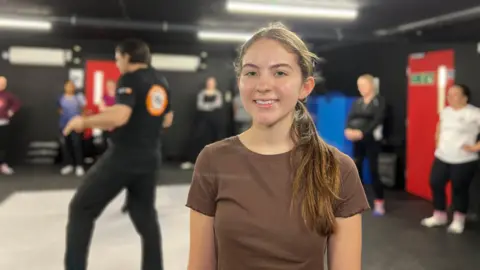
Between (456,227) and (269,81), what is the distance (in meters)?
4.00

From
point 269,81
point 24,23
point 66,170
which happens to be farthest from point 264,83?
point 66,170

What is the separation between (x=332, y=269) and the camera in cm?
114

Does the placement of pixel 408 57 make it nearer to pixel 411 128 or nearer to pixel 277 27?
pixel 411 128

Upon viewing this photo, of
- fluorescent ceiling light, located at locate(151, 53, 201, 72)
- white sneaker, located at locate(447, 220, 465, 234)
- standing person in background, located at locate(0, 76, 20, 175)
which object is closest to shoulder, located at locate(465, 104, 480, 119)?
white sneaker, located at locate(447, 220, 465, 234)

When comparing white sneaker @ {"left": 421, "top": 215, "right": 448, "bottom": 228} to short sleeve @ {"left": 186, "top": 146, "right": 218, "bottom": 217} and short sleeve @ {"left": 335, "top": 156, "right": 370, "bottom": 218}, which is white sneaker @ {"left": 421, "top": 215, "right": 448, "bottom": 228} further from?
short sleeve @ {"left": 186, "top": 146, "right": 218, "bottom": 217}

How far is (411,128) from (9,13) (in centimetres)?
564

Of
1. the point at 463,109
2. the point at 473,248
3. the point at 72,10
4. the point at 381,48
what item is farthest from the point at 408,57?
the point at 72,10

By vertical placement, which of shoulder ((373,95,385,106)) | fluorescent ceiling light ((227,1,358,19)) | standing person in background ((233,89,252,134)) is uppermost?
fluorescent ceiling light ((227,1,358,19))

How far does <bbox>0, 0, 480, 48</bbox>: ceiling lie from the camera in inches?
212

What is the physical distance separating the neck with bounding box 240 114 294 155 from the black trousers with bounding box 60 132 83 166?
258 inches

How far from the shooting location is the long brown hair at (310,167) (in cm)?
107

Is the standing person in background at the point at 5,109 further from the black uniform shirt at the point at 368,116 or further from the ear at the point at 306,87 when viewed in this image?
the ear at the point at 306,87

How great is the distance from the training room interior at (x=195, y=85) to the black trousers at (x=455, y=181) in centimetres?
31

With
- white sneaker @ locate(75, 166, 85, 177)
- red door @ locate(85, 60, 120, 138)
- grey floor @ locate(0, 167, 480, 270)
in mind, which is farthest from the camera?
red door @ locate(85, 60, 120, 138)
